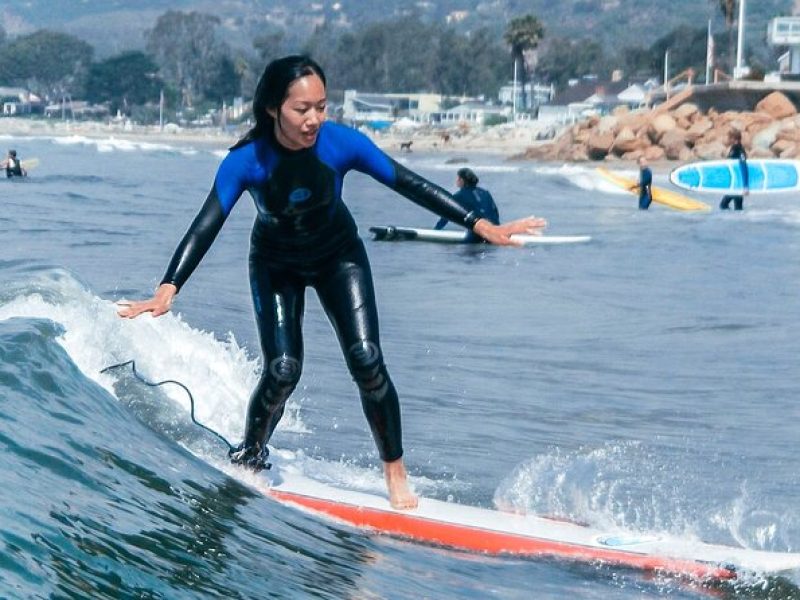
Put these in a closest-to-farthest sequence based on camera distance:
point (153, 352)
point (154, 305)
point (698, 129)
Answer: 1. point (154, 305)
2. point (153, 352)
3. point (698, 129)

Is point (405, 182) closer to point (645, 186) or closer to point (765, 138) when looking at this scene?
point (645, 186)

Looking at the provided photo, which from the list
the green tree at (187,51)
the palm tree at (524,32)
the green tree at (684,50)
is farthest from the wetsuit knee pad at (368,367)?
the green tree at (187,51)

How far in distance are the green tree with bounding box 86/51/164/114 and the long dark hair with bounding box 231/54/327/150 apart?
537 feet

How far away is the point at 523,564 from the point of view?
5453mm

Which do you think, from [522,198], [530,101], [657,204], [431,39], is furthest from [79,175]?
[431,39]

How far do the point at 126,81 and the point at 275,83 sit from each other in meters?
165

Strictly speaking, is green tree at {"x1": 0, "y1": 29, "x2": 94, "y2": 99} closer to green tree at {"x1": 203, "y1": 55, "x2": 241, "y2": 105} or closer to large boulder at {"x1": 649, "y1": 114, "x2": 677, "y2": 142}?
green tree at {"x1": 203, "y1": 55, "x2": 241, "y2": 105}

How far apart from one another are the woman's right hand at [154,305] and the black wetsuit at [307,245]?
0.08 meters

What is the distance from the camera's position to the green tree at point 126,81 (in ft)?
543

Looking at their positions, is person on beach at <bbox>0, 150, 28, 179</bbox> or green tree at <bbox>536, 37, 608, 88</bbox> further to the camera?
green tree at <bbox>536, 37, 608, 88</bbox>

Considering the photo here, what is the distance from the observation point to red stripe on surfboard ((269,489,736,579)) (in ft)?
17.5

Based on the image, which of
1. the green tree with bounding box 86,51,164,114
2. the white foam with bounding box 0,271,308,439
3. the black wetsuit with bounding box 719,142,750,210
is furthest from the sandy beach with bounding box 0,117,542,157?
the white foam with bounding box 0,271,308,439

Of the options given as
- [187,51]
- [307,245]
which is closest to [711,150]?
[307,245]

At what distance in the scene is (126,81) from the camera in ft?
544
